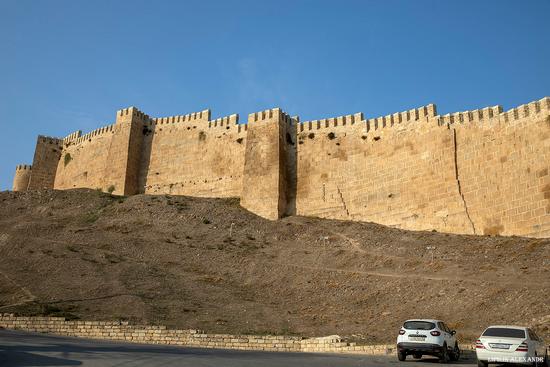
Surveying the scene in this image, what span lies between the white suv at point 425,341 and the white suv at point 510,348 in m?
1.01

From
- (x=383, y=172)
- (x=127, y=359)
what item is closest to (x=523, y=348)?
(x=127, y=359)

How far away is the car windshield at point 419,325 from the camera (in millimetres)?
10977

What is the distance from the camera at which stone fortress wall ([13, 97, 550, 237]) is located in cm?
2248

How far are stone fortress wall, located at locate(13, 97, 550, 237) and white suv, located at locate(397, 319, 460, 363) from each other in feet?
38.9

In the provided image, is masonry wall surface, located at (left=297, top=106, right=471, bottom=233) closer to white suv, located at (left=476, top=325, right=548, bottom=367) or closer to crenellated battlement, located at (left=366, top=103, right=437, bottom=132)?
crenellated battlement, located at (left=366, top=103, right=437, bottom=132)

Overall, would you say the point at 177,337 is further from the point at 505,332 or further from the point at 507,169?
the point at 507,169

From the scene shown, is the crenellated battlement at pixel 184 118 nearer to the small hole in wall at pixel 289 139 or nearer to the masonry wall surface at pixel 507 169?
the small hole in wall at pixel 289 139

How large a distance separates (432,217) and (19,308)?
53.6 feet

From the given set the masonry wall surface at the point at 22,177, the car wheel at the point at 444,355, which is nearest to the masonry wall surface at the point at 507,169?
the car wheel at the point at 444,355

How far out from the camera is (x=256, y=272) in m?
21.9

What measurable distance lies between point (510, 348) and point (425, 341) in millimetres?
1678

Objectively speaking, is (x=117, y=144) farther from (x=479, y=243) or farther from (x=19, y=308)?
(x=479, y=243)

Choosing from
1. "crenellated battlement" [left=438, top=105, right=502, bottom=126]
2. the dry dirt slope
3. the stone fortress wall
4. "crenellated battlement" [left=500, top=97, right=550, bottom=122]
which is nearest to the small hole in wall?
the stone fortress wall

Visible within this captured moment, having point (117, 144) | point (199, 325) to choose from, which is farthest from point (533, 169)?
point (117, 144)
